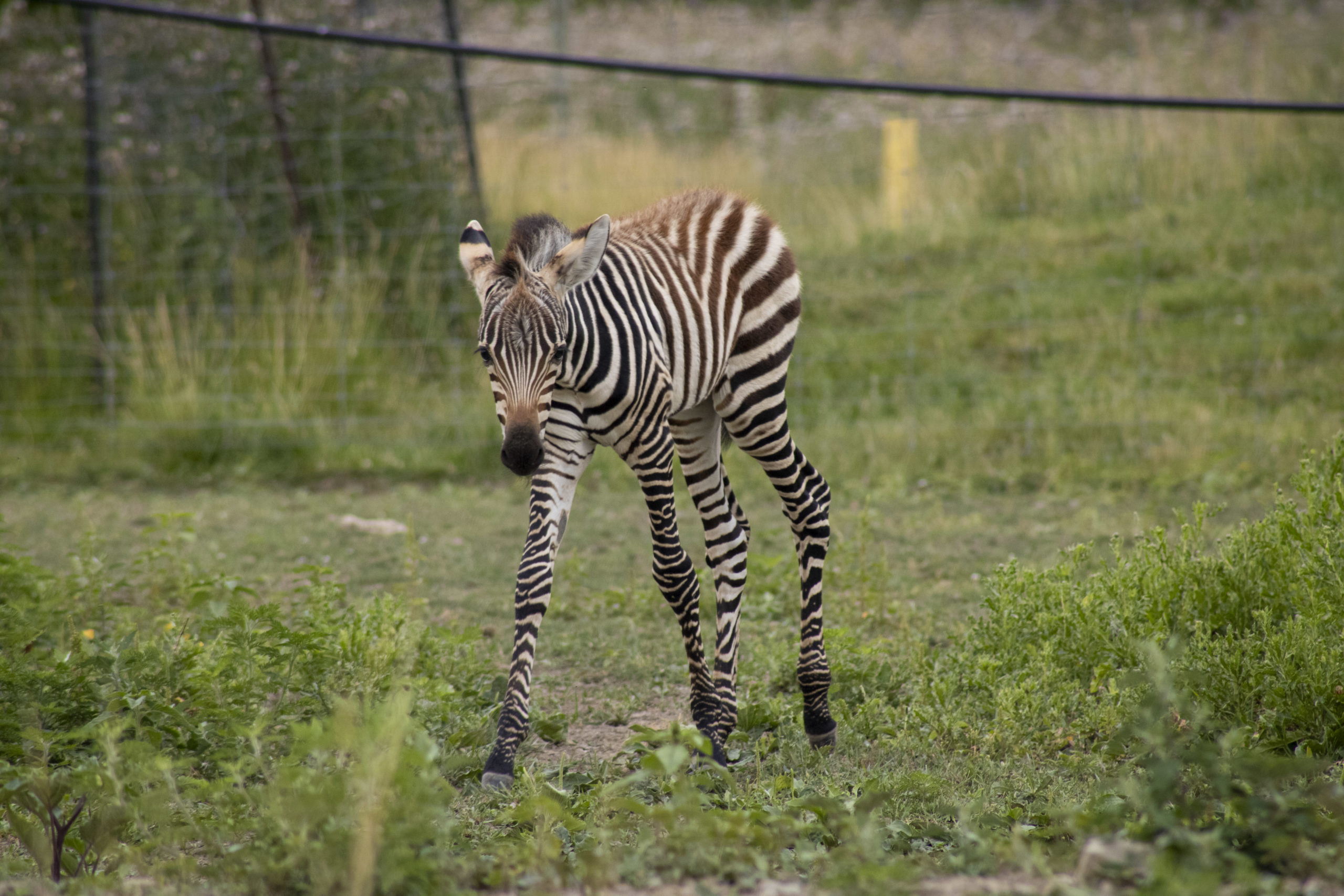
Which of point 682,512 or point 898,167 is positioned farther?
point 898,167

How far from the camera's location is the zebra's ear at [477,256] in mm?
3711

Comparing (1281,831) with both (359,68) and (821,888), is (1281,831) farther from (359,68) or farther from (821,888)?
(359,68)

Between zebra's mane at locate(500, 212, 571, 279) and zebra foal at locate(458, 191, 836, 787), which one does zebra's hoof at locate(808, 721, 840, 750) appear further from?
zebra's mane at locate(500, 212, 571, 279)

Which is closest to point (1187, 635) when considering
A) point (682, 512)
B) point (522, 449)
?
point (522, 449)

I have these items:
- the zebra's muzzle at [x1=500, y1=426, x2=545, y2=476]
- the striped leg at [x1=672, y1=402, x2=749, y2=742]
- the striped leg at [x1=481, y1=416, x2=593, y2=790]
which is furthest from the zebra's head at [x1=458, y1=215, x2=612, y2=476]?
the striped leg at [x1=672, y1=402, x2=749, y2=742]

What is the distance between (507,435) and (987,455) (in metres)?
5.72

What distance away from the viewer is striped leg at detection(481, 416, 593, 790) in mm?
3652

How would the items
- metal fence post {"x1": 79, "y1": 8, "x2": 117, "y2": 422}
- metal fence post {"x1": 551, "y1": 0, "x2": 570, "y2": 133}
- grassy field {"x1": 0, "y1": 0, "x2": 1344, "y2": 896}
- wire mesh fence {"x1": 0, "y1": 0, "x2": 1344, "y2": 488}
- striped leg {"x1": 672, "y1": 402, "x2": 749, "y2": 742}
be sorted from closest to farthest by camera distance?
1. grassy field {"x1": 0, "y1": 0, "x2": 1344, "y2": 896}
2. striped leg {"x1": 672, "y1": 402, "x2": 749, "y2": 742}
3. wire mesh fence {"x1": 0, "y1": 0, "x2": 1344, "y2": 488}
4. metal fence post {"x1": 79, "y1": 8, "x2": 117, "y2": 422}
5. metal fence post {"x1": 551, "y1": 0, "x2": 570, "y2": 133}

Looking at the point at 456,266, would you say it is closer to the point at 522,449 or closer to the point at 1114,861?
the point at 522,449

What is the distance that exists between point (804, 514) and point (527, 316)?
4.90 ft

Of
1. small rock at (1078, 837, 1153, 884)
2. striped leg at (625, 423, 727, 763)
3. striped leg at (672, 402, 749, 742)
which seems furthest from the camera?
striped leg at (672, 402, 749, 742)

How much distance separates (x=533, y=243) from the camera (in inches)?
148

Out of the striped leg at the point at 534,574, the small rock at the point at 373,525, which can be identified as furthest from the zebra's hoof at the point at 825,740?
the small rock at the point at 373,525

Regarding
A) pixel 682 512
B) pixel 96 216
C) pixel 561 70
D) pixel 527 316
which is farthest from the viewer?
pixel 561 70
